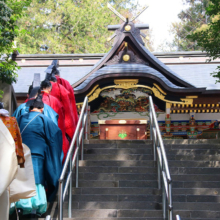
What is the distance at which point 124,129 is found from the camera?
9586 millimetres

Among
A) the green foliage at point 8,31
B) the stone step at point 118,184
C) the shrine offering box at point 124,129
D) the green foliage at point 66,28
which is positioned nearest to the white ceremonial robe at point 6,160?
the stone step at point 118,184

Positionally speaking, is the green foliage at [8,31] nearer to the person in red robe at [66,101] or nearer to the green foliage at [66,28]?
the person in red robe at [66,101]

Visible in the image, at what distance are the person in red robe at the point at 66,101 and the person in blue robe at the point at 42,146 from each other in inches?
59.7

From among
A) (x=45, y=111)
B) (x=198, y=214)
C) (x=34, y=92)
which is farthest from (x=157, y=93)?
(x=198, y=214)

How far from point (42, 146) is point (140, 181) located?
164 centimetres

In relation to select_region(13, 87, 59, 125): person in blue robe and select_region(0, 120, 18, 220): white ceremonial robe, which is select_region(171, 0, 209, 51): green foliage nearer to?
select_region(13, 87, 59, 125): person in blue robe

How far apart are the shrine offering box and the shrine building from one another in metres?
0.06

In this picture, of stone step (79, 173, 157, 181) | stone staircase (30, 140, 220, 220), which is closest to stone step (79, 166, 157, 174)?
stone staircase (30, 140, 220, 220)

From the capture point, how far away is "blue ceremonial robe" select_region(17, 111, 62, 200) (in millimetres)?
4926

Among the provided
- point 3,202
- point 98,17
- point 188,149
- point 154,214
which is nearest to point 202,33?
point 188,149

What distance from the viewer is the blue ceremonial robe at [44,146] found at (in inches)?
194

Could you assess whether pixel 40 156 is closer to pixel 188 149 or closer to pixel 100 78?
pixel 188 149

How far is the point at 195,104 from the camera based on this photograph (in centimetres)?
1041

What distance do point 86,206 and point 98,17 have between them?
1927 cm
